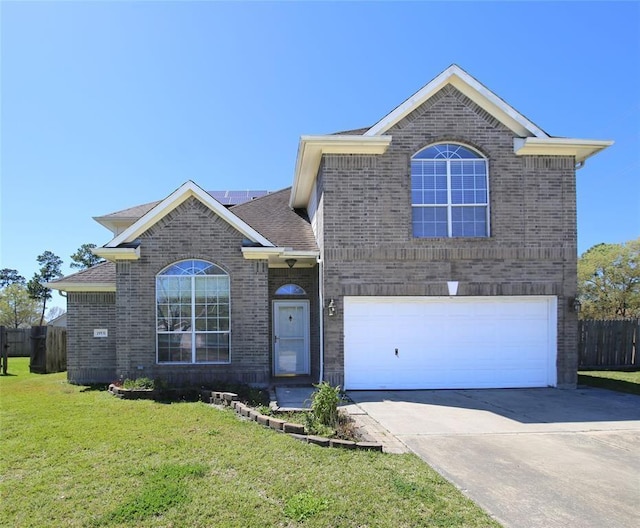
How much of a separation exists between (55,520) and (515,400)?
30.0 ft

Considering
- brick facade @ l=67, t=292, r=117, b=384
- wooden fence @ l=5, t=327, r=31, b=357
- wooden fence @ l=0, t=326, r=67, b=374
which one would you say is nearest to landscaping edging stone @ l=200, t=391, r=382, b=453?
brick facade @ l=67, t=292, r=117, b=384

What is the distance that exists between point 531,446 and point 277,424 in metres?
3.88

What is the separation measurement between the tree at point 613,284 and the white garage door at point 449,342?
701 inches

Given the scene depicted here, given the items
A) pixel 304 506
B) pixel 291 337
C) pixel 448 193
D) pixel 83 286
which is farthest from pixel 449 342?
pixel 83 286

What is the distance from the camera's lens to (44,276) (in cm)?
5612

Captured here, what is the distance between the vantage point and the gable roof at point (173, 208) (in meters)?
11.6

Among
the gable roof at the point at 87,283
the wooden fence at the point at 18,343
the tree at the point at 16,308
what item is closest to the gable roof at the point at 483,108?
the gable roof at the point at 87,283

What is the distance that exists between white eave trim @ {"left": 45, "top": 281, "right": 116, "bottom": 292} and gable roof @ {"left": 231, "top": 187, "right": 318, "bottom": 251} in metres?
4.33

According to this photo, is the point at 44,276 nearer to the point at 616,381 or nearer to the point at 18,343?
the point at 18,343

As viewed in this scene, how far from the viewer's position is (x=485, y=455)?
6512 mm

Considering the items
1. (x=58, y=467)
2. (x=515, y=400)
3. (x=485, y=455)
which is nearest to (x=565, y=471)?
(x=485, y=455)

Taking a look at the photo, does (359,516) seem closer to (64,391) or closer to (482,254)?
(482,254)

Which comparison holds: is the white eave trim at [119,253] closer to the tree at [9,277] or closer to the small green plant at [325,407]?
the small green plant at [325,407]

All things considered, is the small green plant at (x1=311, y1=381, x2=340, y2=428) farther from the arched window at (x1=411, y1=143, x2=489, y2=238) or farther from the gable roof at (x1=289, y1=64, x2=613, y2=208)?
the gable roof at (x1=289, y1=64, x2=613, y2=208)
